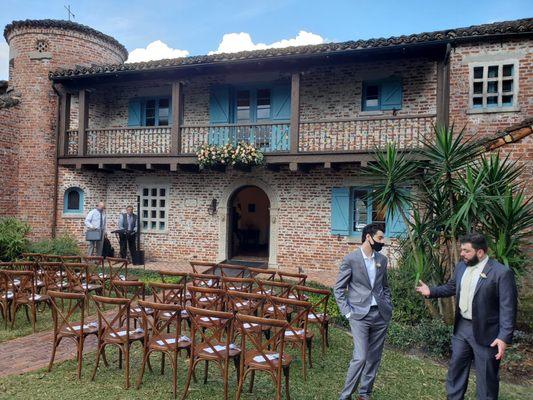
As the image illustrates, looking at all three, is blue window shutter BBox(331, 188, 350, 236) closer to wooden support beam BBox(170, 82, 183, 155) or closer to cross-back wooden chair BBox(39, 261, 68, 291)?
wooden support beam BBox(170, 82, 183, 155)

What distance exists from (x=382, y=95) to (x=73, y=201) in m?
10.1

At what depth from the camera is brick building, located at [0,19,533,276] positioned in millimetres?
9578

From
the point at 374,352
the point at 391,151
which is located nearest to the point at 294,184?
the point at 391,151

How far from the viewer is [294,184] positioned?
11414 millimetres

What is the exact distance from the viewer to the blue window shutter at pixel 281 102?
1153 cm

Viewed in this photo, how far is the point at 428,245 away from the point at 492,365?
3087mm

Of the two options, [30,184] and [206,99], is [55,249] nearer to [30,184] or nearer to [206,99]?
[30,184]

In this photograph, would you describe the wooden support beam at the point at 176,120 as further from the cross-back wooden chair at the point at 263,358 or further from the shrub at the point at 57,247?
the cross-back wooden chair at the point at 263,358

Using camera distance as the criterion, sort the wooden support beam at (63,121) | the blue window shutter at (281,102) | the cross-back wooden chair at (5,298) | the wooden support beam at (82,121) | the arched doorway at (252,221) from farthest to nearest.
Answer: the arched doorway at (252,221) → the wooden support beam at (63,121) → the wooden support beam at (82,121) → the blue window shutter at (281,102) → the cross-back wooden chair at (5,298)

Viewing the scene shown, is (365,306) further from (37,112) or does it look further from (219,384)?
(37,112)

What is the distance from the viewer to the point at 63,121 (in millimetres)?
12523

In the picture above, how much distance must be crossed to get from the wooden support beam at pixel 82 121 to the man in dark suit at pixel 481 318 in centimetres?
1125

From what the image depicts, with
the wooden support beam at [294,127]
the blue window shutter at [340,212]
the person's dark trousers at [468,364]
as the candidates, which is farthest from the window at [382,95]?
the person's dark trousers at [468,364]

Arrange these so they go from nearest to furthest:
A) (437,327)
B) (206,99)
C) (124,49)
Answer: (437,327), (206,99), (124,49)
